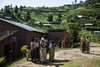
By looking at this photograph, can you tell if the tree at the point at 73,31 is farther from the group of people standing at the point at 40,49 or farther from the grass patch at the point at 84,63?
the grass patch at the point at 84,63

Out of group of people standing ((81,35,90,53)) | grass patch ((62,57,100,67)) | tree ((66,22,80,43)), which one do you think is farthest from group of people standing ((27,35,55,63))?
tree ((66,22,80,43))

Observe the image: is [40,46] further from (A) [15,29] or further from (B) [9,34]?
(A) [15,29]

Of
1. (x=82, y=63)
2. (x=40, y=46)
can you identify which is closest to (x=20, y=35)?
(x=40, y=46)

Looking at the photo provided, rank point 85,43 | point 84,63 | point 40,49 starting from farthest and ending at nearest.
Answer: point 85,43, point 40,49, point 84,63

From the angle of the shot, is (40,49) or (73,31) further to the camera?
(73,31)

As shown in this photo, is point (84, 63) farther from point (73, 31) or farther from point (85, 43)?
point (73, 31)

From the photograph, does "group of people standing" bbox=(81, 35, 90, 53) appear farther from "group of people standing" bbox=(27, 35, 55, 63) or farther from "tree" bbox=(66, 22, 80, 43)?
"tree" bbox=(66, 22, 80, 43)

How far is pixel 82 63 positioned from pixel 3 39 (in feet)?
27.0

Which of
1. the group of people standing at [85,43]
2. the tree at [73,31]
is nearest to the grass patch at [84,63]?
the group of people standing at [85,43]

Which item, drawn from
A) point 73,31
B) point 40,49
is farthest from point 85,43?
point 73,31

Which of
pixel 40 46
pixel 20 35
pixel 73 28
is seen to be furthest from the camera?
pixel 73 28

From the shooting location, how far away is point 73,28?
1425 inches

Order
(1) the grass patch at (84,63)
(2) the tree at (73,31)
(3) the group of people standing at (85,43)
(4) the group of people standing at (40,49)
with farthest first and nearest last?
(2) the tree at (73,31), (3) the group of people standing at (85,43), (4) the group of people standing at (40,49), (1) the grass patch at (84,63)

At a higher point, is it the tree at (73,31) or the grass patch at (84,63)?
the grass patch at (84,63)
